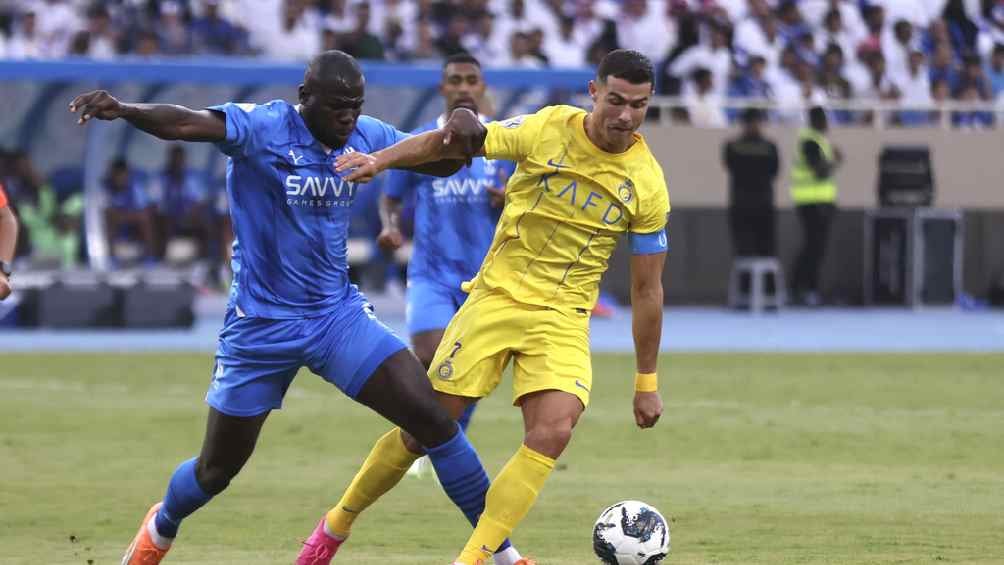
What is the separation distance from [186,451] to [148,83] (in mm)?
11244

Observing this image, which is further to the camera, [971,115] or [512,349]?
[971,115]

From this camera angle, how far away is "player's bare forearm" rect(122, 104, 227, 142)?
710 centimetres

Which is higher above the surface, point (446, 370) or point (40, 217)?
point (446, 370)

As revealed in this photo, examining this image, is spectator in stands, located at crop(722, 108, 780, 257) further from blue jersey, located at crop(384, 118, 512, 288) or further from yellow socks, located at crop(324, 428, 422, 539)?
yellow socks, located at crop(324, 428, 422, 539)

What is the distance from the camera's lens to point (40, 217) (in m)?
24.0

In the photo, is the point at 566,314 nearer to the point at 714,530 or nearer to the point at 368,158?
the point at 368,158

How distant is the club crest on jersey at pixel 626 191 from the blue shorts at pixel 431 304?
3.13 meters

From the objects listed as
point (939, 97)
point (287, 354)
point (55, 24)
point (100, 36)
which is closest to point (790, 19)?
point (939, 97)

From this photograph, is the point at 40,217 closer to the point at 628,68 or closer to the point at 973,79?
the point at 973,79

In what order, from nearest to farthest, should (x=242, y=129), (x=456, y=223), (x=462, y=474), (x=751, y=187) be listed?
(x=242, y=129) → (x=462, y=474) → (x=456, y=223) → (x=751, y=187)

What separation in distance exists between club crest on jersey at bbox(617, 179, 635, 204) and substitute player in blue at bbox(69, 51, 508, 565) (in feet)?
2.26

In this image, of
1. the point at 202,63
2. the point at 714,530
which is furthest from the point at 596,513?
the point at 202,63

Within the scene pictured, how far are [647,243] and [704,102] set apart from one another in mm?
17961

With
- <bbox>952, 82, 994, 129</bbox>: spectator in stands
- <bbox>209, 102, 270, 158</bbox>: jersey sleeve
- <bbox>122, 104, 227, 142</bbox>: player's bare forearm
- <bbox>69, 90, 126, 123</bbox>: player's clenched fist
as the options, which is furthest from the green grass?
<bbox>952, 82, 994, 129</bbox>: spectator in stands
